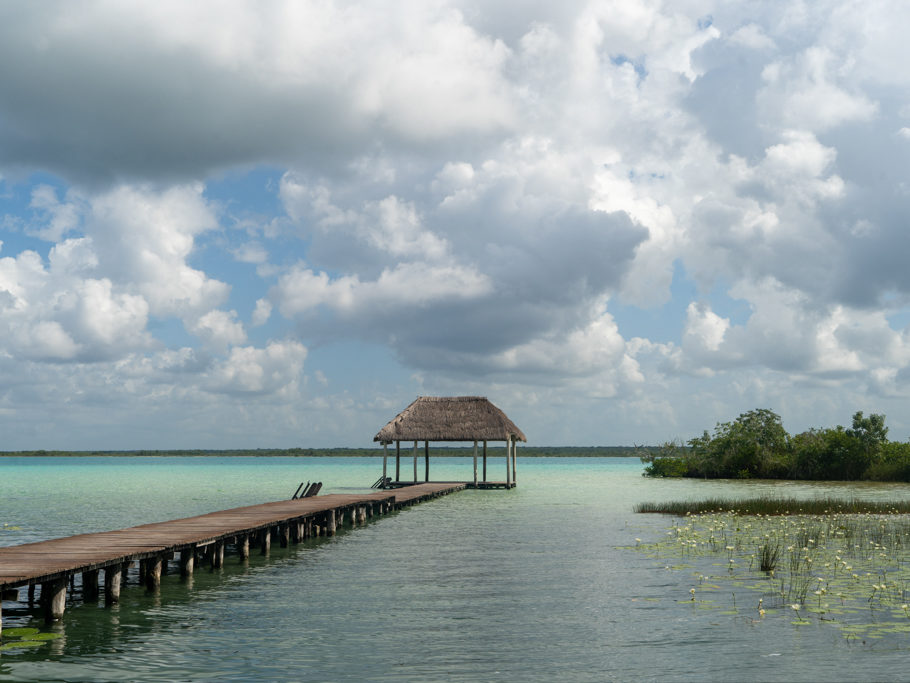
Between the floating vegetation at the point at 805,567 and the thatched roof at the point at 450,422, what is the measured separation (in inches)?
708

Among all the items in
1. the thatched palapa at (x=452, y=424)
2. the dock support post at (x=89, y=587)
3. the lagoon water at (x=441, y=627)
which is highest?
the thatched palapa at (x=452, y=424)

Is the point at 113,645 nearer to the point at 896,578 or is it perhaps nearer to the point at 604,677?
the point at 604,677

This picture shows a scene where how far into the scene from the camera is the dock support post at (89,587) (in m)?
13.3

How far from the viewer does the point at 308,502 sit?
27.4m

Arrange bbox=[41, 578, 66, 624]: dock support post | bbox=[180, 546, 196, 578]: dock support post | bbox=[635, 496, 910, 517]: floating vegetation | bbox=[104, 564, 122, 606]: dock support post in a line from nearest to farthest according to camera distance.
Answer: bbox=[41, 578, 66, 624]: dock support post < bbox=[104, 564, 122, 606]: dock support post < bbox=[180, 546, 196, 578]: dock support post < bbox=[635, 496, 910, 517]: floating vegetation

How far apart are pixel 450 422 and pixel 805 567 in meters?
28.6

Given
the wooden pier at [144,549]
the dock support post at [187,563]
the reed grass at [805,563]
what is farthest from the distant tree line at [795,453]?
the dock support post at [187,563]

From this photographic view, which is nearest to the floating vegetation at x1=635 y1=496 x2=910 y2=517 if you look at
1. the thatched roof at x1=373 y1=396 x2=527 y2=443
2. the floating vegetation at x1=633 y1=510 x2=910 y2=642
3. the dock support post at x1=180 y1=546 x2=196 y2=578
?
the floating vegetation at x1=633 y1=510 x2=910 y2=642

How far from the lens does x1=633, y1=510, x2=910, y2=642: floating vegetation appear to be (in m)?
11.7

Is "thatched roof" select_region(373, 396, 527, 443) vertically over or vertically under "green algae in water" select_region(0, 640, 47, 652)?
over

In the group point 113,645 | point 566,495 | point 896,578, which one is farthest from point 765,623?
point 566,495

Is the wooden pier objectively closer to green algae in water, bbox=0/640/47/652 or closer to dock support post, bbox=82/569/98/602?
dock support post, bbox=82/569/98/602

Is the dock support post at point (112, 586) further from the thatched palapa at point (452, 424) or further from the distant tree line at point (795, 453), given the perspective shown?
the distant tree line at point (795, 453)

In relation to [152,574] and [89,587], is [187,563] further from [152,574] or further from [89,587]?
[89,587]
